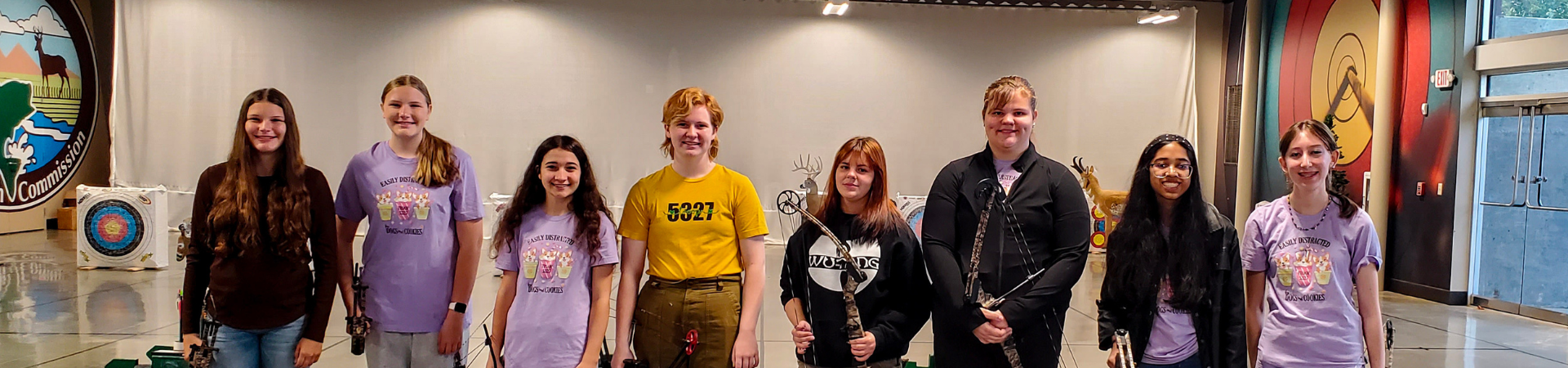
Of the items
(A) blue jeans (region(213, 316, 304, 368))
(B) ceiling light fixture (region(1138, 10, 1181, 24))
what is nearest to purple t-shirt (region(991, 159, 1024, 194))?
(A) blue jeans (region(213, 316, 304, 368))

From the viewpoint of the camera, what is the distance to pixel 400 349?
8.07ft

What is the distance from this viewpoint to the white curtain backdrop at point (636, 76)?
934 centimetres

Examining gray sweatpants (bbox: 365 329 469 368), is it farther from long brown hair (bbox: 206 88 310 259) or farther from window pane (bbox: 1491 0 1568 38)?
window pane (bbox: 1491 0 1568 38)

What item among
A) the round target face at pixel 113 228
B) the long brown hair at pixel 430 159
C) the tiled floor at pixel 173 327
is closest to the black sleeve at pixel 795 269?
the long brown hair at pixel 430 159

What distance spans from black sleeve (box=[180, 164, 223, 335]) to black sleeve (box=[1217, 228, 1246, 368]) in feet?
8.11

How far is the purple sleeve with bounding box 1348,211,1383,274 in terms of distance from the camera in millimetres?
2197

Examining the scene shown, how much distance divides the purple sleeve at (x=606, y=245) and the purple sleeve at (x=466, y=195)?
376mm

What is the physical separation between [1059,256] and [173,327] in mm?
5016

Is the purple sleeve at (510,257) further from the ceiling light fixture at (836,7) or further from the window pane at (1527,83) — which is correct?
the ceiling light fixture at (836,7)

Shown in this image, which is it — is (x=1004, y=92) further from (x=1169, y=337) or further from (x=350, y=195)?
(x=350, y=195)

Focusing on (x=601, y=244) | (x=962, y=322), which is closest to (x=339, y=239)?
(x=601, y=244)

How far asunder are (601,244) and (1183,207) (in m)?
1.45

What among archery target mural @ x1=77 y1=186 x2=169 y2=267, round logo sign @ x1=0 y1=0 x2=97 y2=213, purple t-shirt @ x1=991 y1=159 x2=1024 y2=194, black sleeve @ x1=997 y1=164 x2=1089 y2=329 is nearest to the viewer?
black sleeve @ x1=997 y1=164 x2=1089 y2=329

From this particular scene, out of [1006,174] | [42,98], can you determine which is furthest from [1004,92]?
[42,98]
